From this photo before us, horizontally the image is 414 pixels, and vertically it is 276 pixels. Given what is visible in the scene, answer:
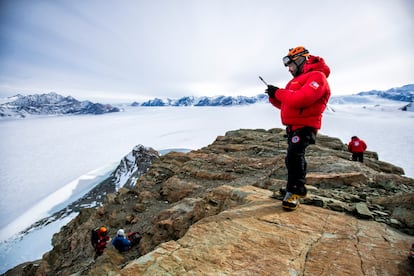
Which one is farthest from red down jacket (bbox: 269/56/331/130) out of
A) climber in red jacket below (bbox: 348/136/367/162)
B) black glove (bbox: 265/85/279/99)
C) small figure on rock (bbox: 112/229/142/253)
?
climber in red jacket below (bbox: 348/136/367/162)

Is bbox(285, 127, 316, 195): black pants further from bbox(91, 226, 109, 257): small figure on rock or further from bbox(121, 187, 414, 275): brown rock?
bbox(91, 226, 109, 257): small figure on rock

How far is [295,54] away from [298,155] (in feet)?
7.77

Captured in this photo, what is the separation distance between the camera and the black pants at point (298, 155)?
14.6 feet

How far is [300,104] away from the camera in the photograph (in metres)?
4.14

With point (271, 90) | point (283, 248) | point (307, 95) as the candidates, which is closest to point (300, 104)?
point (307, 95)

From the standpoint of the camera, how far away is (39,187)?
11969 cm

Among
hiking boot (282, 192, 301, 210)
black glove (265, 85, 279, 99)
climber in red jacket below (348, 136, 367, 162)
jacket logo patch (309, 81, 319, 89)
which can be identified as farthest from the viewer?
climber in red jacket below (348, 136, 367, 162)

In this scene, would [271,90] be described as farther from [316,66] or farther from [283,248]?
[283,248]

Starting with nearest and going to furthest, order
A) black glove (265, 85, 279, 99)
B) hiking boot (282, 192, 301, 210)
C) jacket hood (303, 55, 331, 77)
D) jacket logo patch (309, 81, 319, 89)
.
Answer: jacket logo patch (309, 81, 319, 89) < jacket hood (303, 55, 331, 77) < hiking boot (282, 192, 301, 210) < black glove (265, 85, 279, 99)

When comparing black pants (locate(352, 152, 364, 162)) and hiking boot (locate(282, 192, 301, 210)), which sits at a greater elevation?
hiking boot (locate(282, 192, 301, 210))

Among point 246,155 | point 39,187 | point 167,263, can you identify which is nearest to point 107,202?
point 246,155

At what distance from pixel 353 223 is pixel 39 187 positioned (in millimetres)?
159177

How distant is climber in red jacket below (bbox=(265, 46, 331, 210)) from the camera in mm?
4080

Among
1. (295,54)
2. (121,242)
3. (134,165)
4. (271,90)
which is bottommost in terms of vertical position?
(134,165)
